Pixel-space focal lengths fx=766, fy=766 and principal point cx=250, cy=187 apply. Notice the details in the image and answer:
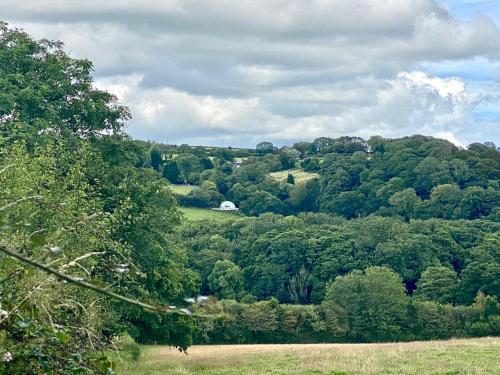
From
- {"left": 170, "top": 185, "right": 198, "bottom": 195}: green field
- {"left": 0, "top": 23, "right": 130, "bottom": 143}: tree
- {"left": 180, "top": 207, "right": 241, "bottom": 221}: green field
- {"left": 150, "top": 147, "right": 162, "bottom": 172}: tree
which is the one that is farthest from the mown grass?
{"left": 170, "top": 185, "right": 198, "bottom": 195}: green field

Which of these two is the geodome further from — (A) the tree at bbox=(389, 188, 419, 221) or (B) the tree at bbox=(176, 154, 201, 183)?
(A) the tree at bbox=(389, 188, 419, 221)

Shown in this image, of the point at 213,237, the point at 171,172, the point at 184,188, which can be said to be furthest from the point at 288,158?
the point at 213,237

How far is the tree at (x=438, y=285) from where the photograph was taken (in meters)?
76.1

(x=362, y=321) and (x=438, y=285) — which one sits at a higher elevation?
(x=438, y=285)

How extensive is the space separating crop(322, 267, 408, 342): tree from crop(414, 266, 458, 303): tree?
6.64 meters

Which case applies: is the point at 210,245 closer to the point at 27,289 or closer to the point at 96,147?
the point at 96,147

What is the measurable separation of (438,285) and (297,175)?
7781 cm

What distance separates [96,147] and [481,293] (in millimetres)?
50347

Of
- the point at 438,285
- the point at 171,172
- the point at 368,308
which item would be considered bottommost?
the point at 368,308

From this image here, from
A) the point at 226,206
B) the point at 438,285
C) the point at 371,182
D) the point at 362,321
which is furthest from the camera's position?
the point at 371,182

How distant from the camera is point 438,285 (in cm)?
7712

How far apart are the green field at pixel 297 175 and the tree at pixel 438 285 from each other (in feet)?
212

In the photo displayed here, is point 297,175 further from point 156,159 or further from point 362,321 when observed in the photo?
point 362,321

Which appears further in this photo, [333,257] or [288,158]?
[288,158]
